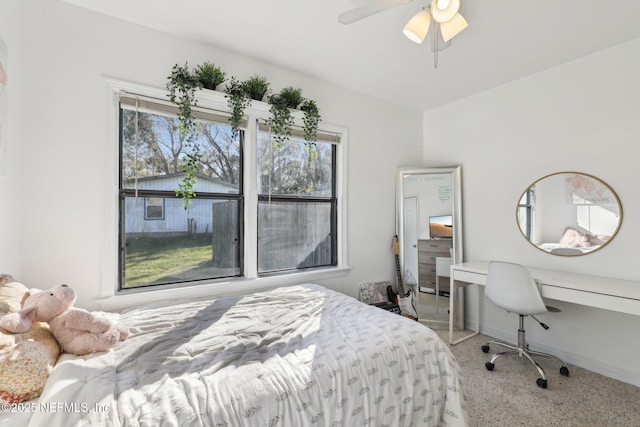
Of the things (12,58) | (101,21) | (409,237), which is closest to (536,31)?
(409,237)

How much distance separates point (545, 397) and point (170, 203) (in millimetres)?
3145

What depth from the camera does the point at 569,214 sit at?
2.59 metres

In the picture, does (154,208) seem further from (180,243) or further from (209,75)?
(209,75)

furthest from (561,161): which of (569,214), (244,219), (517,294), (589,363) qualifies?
(244,219)

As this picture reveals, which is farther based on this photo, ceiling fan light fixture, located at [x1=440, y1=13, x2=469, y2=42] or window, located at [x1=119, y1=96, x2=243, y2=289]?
window, located at [x1=119, y1=96, x2=243, y2=289]

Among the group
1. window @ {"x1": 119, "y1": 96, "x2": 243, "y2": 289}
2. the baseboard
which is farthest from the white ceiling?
the baseboard

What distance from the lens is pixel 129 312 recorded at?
6.20ft

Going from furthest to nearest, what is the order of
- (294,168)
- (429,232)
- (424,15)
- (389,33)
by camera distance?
1. (429,232)
2. (294,168)
3. (389,33)
4. (424,15)

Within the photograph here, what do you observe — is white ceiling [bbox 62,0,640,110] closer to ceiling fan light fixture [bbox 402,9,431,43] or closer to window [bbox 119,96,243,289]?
ceiling fan light fixture [bbox 402,9,431,43]

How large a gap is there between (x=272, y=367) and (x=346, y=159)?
232 centimetres

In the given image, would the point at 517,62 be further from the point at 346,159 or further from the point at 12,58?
the point at 12,58

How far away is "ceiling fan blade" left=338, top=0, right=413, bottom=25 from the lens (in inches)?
60.3

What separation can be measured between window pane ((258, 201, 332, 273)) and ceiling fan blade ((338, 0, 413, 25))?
5.37 ft

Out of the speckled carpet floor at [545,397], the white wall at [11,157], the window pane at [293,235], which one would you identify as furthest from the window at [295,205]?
the speckled carpet floor at [545,397]
